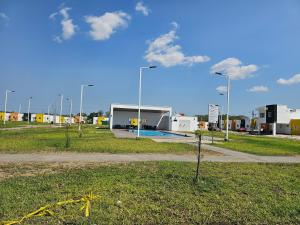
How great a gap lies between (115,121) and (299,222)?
5618cm

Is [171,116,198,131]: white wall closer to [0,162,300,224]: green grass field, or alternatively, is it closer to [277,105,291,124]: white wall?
[277,105,291,124]: white wall

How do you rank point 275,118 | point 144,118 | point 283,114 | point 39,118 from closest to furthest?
point 275,118, point 283,114, point 144,118, point 39,118

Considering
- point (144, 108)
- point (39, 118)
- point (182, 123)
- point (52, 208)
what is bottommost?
point (52, 208)

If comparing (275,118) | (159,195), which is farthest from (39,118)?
(159,195)

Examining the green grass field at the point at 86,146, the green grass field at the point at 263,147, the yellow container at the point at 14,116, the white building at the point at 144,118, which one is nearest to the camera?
the green grass field at the point at 86,146

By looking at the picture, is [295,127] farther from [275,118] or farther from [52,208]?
[52,208]

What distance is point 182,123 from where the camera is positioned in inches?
2274

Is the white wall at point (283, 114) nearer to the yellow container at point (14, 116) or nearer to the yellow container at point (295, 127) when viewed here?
the yellow container at point (295, 127)

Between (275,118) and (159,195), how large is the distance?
58632mm

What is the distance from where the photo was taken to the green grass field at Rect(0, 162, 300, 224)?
528 cm

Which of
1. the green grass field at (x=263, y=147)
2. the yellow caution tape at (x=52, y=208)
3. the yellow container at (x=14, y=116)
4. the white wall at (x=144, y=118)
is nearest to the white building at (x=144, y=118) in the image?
the white wall at (x=144, y=118)

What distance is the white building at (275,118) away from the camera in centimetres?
5966

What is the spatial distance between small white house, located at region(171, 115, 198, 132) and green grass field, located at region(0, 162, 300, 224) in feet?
156

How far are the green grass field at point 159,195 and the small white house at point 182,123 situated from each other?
47417mm
